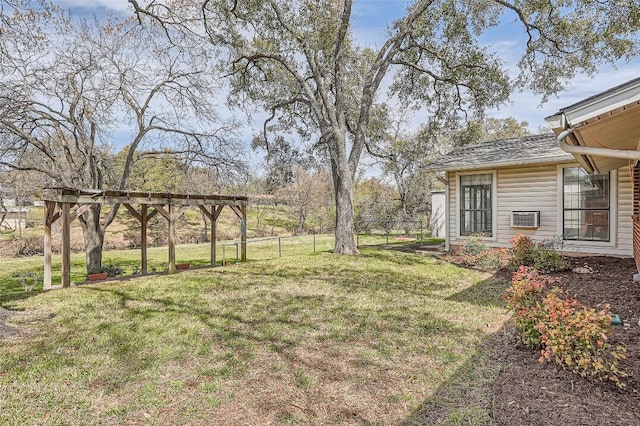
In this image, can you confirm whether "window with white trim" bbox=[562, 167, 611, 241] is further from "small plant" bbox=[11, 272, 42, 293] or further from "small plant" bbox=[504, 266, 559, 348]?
"small plant" bbox=[11, 272, 42, 293]

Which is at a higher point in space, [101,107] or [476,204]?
[101,107]

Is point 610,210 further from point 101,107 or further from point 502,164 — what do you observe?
point 101,107

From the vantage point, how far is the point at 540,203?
956 centimetres

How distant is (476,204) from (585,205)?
106 inches

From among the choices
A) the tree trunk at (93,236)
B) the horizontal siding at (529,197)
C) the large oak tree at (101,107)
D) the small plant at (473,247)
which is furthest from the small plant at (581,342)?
the tree trunk at (93,236)

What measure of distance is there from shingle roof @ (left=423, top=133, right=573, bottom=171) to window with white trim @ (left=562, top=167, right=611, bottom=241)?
68 centimetres

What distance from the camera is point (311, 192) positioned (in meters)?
25.0

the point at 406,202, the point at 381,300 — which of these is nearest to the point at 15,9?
the point at 381,300

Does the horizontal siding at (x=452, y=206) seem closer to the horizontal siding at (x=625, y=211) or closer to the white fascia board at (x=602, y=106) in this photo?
the horizontal siding at (x=625, y=211)

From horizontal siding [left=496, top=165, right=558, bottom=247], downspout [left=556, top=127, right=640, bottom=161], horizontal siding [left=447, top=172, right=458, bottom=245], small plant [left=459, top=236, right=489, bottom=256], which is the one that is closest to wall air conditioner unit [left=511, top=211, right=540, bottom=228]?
horizontal siding [left=496, top=165, right=558, bottom=247]

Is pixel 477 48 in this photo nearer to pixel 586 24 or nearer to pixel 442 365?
pixel 586 24

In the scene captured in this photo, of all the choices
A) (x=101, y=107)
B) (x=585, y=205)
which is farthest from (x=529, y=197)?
(x=101, y=107)

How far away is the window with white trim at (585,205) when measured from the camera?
8.61m

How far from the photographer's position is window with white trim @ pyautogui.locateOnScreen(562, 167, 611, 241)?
28.2ft
